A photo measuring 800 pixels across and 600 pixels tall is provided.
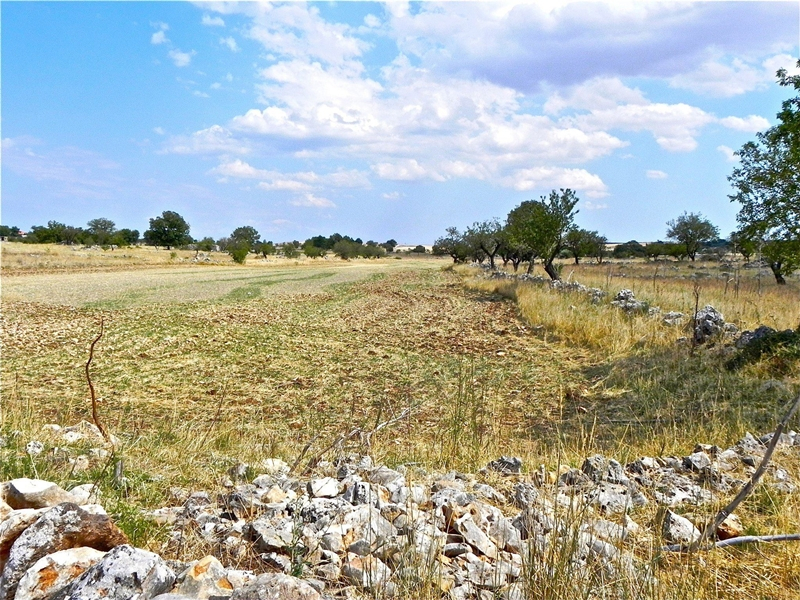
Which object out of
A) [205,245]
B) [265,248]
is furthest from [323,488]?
[205,245]

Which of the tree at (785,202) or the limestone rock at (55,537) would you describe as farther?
the tree at (785,202)

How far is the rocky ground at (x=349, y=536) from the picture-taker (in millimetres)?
2213

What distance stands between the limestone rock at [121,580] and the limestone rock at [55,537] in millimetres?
244

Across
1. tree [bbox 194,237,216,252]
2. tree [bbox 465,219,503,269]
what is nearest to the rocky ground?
tree [bbox 465,219,503,269]

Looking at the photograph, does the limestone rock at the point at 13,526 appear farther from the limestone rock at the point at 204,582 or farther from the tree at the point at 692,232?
the tree at the point at 692,232

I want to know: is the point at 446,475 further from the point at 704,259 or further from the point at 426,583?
the point at 704,259

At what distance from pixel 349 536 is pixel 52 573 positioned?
1.42 metres

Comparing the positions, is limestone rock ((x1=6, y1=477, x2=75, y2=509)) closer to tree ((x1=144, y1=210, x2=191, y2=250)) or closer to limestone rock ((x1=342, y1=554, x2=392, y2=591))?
limestone rock ((x1=342, y1=554, x2=392, y2=591))

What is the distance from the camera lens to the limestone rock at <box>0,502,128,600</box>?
225 centimetres

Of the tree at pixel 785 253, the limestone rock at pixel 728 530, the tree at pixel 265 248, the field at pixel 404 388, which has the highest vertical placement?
the tree at pixel 265 248

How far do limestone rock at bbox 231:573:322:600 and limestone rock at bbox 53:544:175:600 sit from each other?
341 millimetres

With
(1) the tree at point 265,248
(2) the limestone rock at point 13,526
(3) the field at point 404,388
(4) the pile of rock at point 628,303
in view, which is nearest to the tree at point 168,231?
(1) the tree at point 265,248

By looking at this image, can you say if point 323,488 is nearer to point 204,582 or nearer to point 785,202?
point 204,582

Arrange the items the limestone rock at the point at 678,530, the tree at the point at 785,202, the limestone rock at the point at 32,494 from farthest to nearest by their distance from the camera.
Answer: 1. the tree at the point at 785,202
2. the limestone rock at the point at 678,530
3. the limestone rock at the point at 32,494
